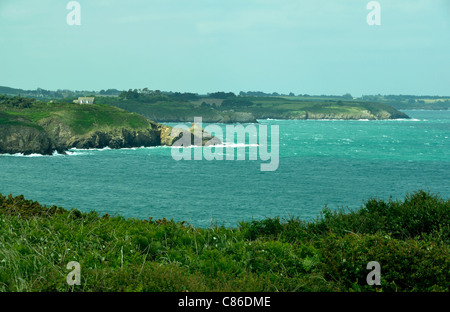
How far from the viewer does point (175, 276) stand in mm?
8156

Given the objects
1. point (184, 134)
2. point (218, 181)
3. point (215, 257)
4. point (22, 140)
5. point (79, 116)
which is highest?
point (79, 116)

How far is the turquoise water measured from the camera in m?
50.3

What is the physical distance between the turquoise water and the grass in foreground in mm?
21210

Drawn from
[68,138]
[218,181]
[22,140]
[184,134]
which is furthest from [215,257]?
[184,134]

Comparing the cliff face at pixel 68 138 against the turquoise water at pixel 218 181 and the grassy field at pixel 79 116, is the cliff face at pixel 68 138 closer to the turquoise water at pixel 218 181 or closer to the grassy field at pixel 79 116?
the grassy field at pixel 79 116

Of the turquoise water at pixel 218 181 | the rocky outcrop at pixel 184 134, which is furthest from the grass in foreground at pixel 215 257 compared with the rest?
the rocky outcrop at pixel 184 134

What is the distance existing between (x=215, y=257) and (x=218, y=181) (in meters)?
60.1

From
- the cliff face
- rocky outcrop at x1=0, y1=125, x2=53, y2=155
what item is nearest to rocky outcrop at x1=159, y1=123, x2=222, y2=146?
the cliff face

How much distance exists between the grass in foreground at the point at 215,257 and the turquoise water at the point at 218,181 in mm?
21210

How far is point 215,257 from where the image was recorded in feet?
32.2

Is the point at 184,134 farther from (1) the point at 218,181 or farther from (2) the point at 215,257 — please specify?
(2) the point at 215,257
